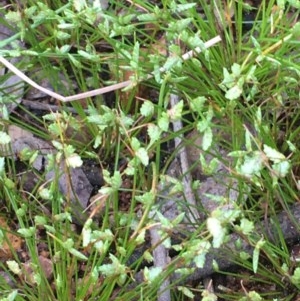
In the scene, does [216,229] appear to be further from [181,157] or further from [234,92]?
[181,157]

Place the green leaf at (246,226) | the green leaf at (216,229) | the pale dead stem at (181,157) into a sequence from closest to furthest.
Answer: the green leaf at (216,229), the green leaf at (246,226), the pale dead stem at (181,157)

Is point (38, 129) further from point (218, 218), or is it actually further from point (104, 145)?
point (218, 218)

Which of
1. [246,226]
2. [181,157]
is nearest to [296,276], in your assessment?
[246,226]

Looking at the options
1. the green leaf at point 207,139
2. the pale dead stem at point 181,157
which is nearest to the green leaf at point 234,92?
the green leaf at point 207,139

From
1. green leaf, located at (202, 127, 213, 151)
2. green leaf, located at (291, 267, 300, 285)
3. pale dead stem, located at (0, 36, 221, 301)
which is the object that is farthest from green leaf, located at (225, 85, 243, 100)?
green leaf, located at (291, 267, 300, 285)

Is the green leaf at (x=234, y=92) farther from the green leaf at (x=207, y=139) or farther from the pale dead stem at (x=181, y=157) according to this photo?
the pale dead stem at (x=181, y=157)

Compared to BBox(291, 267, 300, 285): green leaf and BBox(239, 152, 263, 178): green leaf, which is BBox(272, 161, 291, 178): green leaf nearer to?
BBox(239, 152, 263, 178): green leaf

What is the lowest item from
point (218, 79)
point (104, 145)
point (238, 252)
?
point (238, 252)

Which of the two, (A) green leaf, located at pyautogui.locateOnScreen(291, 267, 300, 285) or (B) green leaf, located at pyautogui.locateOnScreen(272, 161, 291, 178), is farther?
(A) green leaf, located at pyautogui.locateOnScreen(291, 267, 300, 285)

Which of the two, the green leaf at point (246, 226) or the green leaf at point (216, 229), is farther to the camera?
the green leaf at point (246, 226)

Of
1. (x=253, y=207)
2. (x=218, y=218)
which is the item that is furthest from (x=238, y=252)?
(x=218, y=218)

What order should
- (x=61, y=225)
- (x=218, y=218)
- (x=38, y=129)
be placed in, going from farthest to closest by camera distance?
1. (x=38, y=129)
2. (x=61, y=225)
3. (x=218, y=218)
